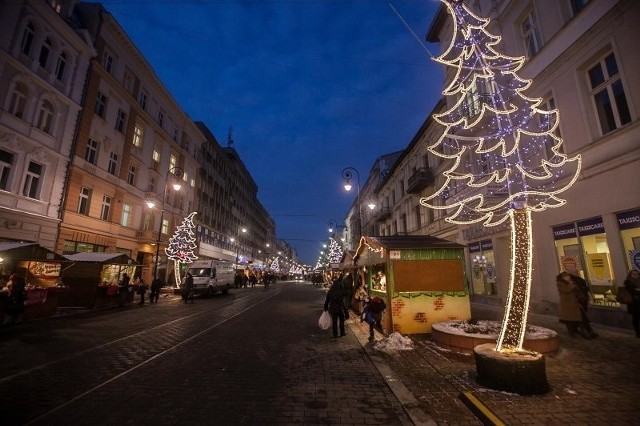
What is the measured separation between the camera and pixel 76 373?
598 centimetres

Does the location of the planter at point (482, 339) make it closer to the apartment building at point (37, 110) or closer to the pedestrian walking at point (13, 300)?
the pedestrian walking at point (13, 300)

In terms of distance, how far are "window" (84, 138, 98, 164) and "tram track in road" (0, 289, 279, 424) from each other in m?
19.1

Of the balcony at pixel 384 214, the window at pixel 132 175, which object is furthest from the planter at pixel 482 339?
the balcony at pixel 384 214

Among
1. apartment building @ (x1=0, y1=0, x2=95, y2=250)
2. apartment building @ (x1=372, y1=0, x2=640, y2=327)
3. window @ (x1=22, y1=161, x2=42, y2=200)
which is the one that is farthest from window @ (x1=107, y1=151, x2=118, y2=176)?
apartment building @ (x1=372, y1=0, x2=640, y2=327)

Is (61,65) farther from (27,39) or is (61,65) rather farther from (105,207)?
(105,207)

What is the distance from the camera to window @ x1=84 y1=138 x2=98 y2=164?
23.4 meters

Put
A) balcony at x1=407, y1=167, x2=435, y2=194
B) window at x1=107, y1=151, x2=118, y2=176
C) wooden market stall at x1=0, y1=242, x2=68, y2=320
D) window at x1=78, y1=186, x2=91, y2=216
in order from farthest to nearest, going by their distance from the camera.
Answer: window at x1=107, y1=151, x2=118, y2=176, balcony at x1=407, y1=167, x2=435, y2=194, window at x1=78, y1=186, x2=91, y2=216, wooden market stall at x1=0, y1=242, x2=68, y2=320

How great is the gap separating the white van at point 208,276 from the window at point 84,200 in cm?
841

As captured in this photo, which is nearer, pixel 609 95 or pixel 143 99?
pixel 609 95

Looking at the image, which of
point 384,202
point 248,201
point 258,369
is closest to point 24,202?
point 258,369

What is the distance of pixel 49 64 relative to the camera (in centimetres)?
1972

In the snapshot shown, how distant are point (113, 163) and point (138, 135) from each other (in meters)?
4.83

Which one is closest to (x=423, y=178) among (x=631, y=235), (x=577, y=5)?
(x=577, y=5)

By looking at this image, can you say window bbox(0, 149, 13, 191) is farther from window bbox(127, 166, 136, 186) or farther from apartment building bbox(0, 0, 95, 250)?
window bbox(127, 166, 136, 186)
